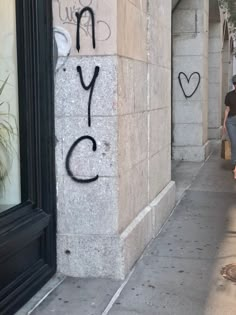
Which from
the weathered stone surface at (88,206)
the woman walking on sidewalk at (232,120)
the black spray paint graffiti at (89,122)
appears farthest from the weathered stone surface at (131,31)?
the woman walking on sidewalk at (232,120)

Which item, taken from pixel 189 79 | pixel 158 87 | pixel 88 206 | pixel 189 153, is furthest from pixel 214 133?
pixel 88 206

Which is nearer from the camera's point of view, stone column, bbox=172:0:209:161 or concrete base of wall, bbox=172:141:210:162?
stone column, bbox=172:0:209:161

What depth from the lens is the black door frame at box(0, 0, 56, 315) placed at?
4.26 metres

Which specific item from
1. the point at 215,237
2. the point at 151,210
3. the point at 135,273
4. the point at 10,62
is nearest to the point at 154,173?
the point at 151,210

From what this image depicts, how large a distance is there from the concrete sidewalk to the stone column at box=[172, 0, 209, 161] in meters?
4.74

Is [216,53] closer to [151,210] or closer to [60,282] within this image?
[151,210]

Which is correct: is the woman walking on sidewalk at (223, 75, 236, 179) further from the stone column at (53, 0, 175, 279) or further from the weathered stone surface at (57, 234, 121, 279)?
the weathered stone surface at (57, 234, 121, 279)

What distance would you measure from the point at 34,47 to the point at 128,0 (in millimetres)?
1057

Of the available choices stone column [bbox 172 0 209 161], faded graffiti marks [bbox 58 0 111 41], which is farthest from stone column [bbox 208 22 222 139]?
faded graffiti marks [bbox 58 0 111 41]

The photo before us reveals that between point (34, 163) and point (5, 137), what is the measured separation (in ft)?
1.07

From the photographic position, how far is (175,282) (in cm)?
484

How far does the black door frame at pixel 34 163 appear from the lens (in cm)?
426

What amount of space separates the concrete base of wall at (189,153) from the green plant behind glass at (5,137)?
8069mm

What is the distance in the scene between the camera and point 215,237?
6316 millimetres
